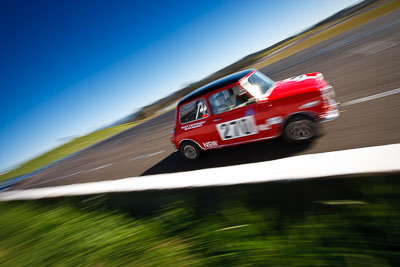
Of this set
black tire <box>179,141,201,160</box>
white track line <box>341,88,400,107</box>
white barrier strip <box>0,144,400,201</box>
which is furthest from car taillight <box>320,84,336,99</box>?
black tire <box>179,141,201,160</box>

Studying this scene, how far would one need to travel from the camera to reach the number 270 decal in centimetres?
436

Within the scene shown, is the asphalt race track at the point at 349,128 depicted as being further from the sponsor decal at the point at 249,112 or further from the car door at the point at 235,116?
the sponsor decal at the point at 249,112

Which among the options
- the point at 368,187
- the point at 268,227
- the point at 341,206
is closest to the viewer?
the point at 368,187

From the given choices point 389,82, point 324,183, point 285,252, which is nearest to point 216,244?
point 285,252

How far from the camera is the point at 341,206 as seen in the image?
54.9 inches

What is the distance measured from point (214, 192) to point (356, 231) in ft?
3.63

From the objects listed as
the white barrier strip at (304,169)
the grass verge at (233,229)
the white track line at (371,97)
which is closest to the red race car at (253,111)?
the white track line at (371,97)

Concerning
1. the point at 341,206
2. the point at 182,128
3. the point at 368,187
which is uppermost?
the point at 182,128

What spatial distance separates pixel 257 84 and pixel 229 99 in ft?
2.45

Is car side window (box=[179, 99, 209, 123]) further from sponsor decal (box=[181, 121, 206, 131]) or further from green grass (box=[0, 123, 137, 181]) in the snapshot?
green grass (box=[0, 123, 137, 181])

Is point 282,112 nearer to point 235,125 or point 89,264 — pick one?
point 235,125

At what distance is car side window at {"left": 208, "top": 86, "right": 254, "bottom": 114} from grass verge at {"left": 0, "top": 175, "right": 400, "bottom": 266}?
9.25 feet

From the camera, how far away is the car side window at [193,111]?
4945mm

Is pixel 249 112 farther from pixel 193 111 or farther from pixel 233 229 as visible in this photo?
pixel 233 229
